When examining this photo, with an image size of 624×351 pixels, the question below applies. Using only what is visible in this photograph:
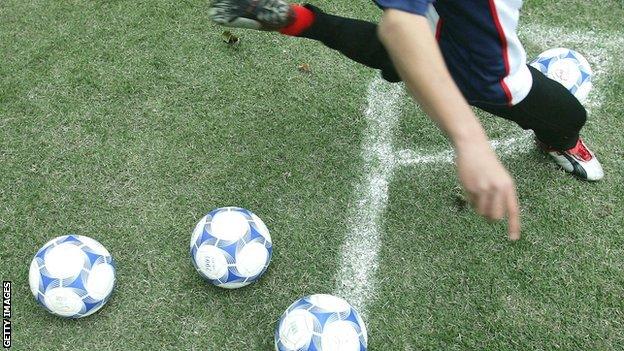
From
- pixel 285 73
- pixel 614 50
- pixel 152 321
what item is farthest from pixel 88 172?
pixel 614 50

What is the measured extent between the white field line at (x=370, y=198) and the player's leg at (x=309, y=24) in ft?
1.59

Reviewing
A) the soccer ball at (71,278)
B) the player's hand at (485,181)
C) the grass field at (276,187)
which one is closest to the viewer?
the player's hand at (485,181)

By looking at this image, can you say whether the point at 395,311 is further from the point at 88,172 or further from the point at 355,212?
the point at 88,172

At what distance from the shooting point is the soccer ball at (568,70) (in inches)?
124

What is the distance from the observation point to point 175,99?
3457 millimetres

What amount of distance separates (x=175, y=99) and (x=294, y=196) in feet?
3.00

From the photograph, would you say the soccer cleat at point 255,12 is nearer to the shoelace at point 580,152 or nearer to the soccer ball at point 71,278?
the soccer ball at point 71,278

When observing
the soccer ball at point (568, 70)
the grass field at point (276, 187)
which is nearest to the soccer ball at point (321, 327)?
the grass field at point (276, 187)

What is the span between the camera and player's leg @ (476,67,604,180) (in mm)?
2641

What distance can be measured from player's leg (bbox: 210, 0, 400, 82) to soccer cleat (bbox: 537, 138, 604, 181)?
0.94 m

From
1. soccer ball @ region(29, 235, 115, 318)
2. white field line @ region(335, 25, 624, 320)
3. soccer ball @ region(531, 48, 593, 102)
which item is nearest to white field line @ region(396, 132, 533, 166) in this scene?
white field line @ region(335, 25, 624, 320)

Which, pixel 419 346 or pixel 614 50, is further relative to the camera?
pixel 614 50

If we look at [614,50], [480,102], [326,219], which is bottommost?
[326,219]

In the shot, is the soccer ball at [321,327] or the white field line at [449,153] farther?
the white field line at [449,153]
